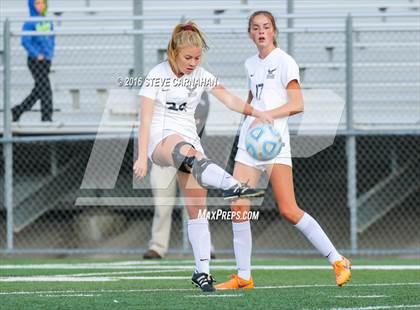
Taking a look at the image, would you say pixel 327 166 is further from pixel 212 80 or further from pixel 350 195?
pixel 212 80

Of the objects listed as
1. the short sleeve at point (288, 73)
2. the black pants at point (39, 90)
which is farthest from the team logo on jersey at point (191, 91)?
the black pants at point (39, 90)

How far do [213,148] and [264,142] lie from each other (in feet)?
19.5

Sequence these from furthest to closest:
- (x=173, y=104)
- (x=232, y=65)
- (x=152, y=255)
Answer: (x=232, y=65), (x=152, y=255), (x=173, y=104)

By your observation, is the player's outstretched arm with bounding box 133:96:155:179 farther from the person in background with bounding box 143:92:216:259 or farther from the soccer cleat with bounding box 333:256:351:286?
the person in background with bounding box 143:92:216:259

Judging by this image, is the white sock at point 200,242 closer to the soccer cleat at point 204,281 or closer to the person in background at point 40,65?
the soccer cleat at point 204,281

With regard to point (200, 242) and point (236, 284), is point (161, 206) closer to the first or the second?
point (236, 284)

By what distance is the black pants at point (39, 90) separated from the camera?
12.3m

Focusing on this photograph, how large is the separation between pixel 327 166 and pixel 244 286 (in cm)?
627

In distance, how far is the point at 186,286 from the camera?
758 centimetres

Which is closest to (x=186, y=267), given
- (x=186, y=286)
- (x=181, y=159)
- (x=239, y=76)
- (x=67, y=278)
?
(x=67, y=278)

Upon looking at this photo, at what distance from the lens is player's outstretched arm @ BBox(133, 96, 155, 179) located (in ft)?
21.1

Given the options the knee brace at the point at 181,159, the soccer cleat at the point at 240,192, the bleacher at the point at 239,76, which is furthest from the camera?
the bleacher at the point at 239,76

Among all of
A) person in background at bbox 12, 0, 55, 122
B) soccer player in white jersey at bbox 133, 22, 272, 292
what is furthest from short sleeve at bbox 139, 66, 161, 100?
person in background at bbox 12, 0, 55, 122

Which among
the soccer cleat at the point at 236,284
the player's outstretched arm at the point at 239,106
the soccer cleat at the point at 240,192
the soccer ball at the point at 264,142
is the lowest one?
the soccer cleat at the point at 236,284
